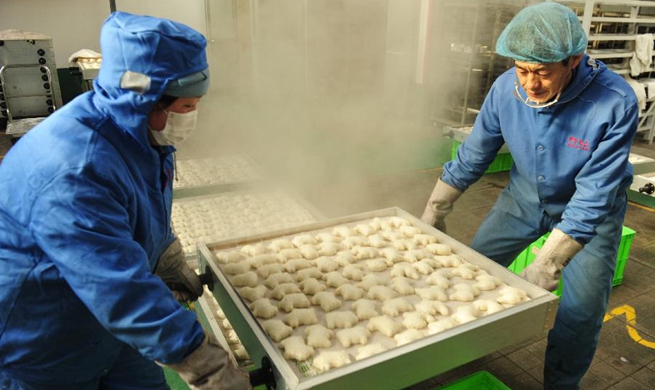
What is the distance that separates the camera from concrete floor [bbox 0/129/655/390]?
8.19 ft

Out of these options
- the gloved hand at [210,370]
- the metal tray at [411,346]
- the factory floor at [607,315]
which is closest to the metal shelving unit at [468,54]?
the factory floor at [607,315]

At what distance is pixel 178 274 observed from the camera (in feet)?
5.58

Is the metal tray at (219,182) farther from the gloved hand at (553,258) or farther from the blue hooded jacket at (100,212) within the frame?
the gloved hand at (553,258)

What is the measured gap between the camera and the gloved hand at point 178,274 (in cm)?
166

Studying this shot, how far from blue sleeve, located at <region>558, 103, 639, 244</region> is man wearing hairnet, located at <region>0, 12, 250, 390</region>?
1.34 meters

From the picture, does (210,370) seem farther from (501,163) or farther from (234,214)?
(501,163)

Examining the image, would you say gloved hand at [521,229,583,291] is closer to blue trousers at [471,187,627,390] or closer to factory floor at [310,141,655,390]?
blue trousers at [471,187,627,390]

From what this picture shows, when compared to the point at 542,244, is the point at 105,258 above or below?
above

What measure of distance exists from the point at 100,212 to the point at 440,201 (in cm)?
162

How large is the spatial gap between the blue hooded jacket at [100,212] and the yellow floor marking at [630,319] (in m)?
2.82

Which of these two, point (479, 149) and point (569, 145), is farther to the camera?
point (479, 149)

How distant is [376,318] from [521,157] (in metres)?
1.09

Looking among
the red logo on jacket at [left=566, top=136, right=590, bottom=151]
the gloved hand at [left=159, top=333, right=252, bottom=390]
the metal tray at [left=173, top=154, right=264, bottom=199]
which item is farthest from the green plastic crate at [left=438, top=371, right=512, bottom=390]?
the metal tray at [left=173, top=154, right=264, bottom=199]

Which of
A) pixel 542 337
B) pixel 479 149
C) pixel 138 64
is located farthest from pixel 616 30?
pixel 138 64
